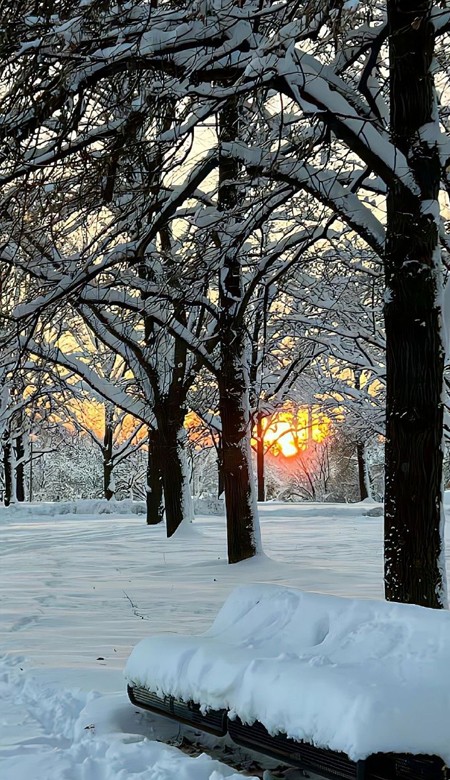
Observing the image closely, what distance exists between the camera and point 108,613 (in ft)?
25.7

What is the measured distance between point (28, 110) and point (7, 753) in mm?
4362

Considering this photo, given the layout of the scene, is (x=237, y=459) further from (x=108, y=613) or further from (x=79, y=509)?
(x=79, y=509)

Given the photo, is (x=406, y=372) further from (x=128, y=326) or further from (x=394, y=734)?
(x=128, y=326)

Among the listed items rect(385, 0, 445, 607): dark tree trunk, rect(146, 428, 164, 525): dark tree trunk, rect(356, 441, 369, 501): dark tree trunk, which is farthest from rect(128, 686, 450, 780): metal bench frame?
rect(356, 441, 369, 501): dark tree trunk

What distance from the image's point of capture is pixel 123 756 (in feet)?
12.0

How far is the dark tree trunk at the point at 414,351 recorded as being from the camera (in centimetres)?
595

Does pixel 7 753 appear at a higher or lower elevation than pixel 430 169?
lower

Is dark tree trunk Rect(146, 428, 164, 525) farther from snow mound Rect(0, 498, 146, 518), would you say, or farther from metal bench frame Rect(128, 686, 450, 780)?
metal bench frame Rect(128, 686, 450, 780)

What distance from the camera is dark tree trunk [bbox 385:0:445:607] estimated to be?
595 cm

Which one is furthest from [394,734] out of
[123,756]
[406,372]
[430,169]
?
[430,169]

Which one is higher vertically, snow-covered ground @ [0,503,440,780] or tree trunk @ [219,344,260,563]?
tree trunk @ [219,344,260,563]

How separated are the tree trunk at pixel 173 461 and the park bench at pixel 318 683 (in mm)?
10555

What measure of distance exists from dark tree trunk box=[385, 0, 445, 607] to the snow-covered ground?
2.12 m

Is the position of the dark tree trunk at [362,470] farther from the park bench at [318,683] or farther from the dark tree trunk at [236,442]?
the park bench at [318,683]
